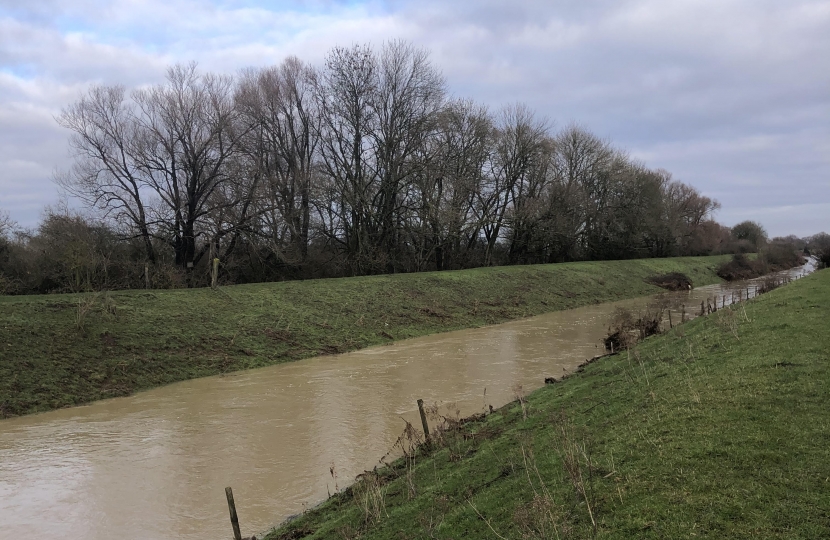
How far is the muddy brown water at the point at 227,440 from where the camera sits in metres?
8.56

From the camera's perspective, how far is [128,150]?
1240 inches

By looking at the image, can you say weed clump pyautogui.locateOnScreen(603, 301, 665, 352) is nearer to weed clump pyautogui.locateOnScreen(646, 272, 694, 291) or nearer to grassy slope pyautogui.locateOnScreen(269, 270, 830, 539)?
grassy slope pyautogui.locateOnScreen(269, 270, 830, 539)

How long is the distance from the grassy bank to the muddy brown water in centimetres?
125

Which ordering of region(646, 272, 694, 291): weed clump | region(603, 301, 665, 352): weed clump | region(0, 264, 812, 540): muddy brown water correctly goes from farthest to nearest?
region(646, 272, 694, 291): weed clump < region(603, 301, 665, 352): weed clump < region(0, 264, 812, 540): muddy brown water

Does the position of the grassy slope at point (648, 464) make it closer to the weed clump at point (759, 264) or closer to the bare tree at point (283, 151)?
the bare tree at point (283, 151)

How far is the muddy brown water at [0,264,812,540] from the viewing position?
856 centimetres

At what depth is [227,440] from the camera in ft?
38.7

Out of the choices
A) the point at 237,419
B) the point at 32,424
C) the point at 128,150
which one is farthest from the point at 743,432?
the point at 128,150

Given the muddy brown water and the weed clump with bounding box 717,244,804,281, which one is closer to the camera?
the muddy brown water

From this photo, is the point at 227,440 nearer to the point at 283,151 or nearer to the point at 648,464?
the point at 648,464

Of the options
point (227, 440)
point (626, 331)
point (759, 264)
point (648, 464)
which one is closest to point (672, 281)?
point (759, 264)

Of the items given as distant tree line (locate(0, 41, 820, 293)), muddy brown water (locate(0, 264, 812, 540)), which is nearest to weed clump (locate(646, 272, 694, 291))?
distant tree line (locate(0, 41, 820, 293))

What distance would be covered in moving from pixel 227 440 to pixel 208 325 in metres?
10.9

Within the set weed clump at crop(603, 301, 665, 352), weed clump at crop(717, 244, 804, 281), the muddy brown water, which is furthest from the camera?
weed clump at crop(717, 244, 804, 281)
